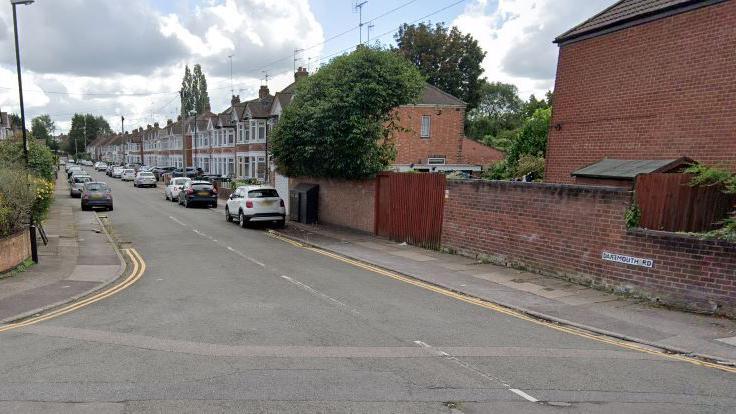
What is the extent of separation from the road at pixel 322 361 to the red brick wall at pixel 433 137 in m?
21.9

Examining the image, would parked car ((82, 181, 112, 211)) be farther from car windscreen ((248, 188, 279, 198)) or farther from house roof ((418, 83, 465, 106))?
house roof ((418, 83, 465, 106))

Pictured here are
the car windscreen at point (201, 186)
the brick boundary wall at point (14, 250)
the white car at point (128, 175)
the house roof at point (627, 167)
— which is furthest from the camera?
the white car at point (128, 175)

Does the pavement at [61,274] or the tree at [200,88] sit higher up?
the tree at [200,88]

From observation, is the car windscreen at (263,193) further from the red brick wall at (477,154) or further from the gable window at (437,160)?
the red brick wall at (477,154)

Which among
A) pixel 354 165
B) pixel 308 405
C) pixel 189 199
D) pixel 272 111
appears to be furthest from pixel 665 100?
pixel 272 111

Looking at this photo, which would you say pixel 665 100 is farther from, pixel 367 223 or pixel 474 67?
pixel 474 67

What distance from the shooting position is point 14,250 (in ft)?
37.2

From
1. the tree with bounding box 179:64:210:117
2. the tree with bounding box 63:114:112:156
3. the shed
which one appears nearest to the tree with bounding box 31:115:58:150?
the tree with bounding box 63:114:112:156

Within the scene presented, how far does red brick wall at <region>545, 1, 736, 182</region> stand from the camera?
1102 centimetres

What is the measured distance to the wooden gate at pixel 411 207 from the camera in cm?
1523

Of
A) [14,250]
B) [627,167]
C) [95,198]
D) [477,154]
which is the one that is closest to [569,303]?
[627,167]

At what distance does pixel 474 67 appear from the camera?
5953 cm

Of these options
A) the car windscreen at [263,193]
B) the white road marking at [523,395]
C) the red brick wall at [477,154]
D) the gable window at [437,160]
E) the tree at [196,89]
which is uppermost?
the tree at [196,89]

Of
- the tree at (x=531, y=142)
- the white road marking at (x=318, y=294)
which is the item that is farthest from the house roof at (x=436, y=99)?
the white road marking at (x=318, y=294)
